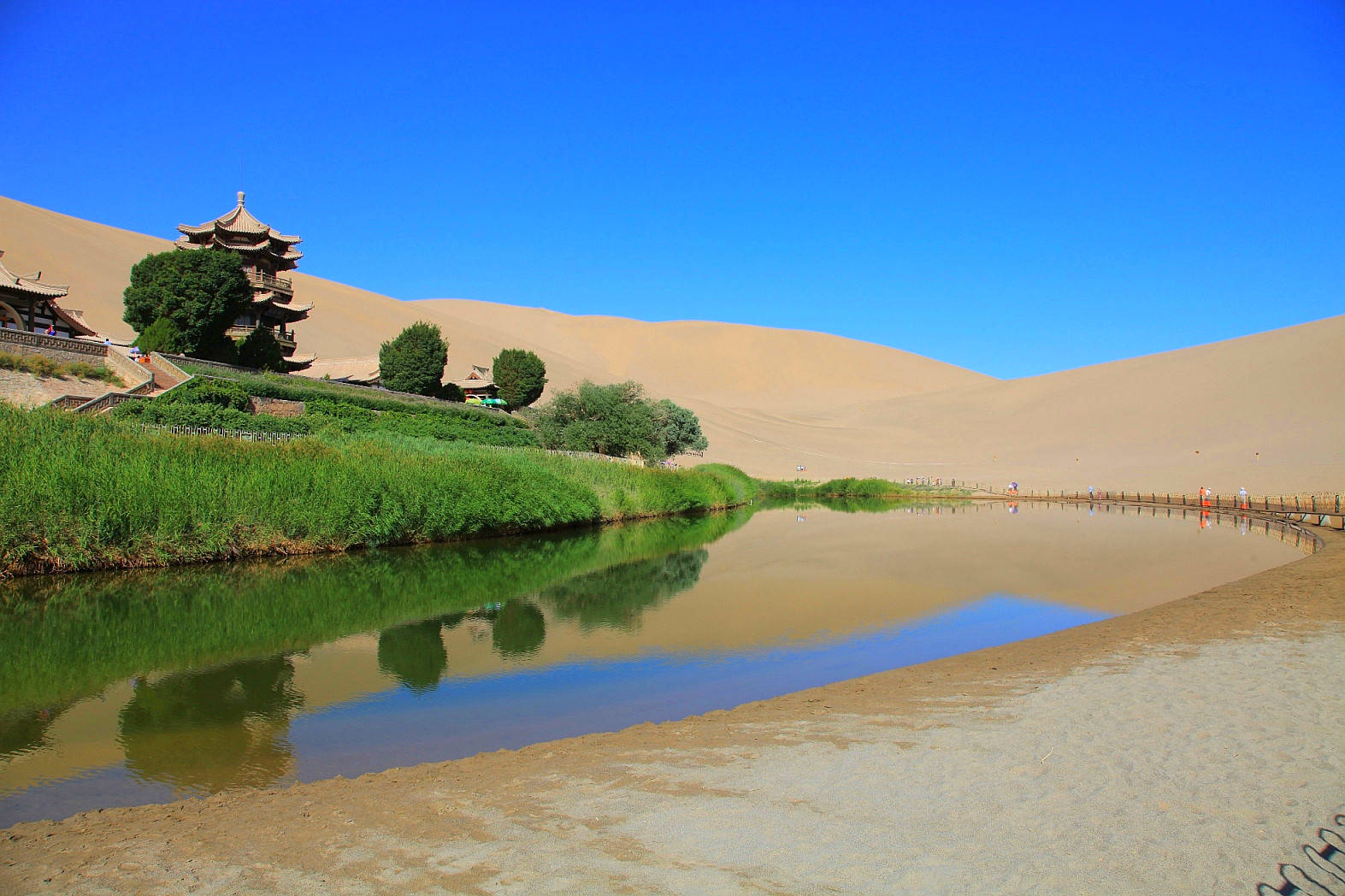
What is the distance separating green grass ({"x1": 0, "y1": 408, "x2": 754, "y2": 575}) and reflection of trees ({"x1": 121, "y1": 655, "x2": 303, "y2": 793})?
A: 6.77 metres

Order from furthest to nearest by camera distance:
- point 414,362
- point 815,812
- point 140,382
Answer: point 414,362 < point 140,382 < point 815,812

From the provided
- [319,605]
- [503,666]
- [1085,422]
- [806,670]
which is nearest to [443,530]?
[319,605]

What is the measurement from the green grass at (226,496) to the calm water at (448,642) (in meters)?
0.64

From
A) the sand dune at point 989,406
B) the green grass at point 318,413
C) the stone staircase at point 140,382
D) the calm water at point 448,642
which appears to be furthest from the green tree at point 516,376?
the calm water at point 448,642

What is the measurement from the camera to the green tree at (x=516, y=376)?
5781cm

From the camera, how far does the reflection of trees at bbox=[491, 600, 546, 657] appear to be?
10.6m

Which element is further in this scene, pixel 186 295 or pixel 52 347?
pixel 186 295

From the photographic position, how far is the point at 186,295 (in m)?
35.8

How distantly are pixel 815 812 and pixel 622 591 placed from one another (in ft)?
36.1

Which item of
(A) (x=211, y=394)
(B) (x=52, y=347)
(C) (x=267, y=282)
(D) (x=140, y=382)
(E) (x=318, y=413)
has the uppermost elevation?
(C) (x=267, y=282)

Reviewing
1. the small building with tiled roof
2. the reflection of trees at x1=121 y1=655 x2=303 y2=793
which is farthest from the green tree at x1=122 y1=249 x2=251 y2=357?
the reflection of trees at x1=121 y1=655 x2=303 y2=793

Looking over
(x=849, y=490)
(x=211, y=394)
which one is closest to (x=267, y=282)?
(x=211, y=394)

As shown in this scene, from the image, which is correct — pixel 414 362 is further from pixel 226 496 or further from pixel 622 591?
pixel 622 591

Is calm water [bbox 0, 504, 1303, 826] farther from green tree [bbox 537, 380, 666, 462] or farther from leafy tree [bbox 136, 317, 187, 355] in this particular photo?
leafy tree [bbox 136, 317, 187, 355]
